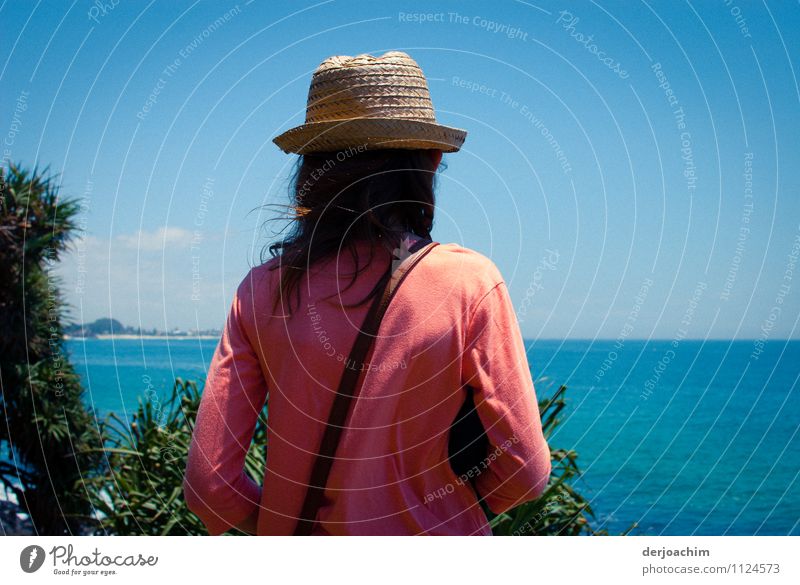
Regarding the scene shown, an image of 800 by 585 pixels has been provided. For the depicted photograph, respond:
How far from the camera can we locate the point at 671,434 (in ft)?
105

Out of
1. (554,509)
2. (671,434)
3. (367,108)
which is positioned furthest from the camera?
(671,434)

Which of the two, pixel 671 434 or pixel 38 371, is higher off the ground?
pixel 38 371

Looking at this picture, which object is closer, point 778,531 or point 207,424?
point 207,424

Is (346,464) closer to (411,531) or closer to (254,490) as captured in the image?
(411,531)

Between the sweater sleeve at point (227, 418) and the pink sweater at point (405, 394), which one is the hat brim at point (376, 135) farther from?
the sweater sleeve at point (227, 418)

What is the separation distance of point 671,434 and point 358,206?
32806 mm

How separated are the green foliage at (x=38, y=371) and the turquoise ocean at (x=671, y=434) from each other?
12.3 inches

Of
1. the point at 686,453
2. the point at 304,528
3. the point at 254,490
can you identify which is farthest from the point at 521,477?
the point at 686,453

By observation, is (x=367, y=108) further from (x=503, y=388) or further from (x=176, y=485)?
(x=176, y=485)

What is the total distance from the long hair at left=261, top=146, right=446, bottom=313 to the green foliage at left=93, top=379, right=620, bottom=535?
238 centimetres

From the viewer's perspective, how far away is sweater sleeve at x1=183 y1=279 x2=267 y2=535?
1819 millimetres

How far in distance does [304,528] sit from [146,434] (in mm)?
3422

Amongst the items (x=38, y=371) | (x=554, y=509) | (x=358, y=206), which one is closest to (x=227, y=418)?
(x=358, y=206)

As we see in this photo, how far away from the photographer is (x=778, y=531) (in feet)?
52.1
